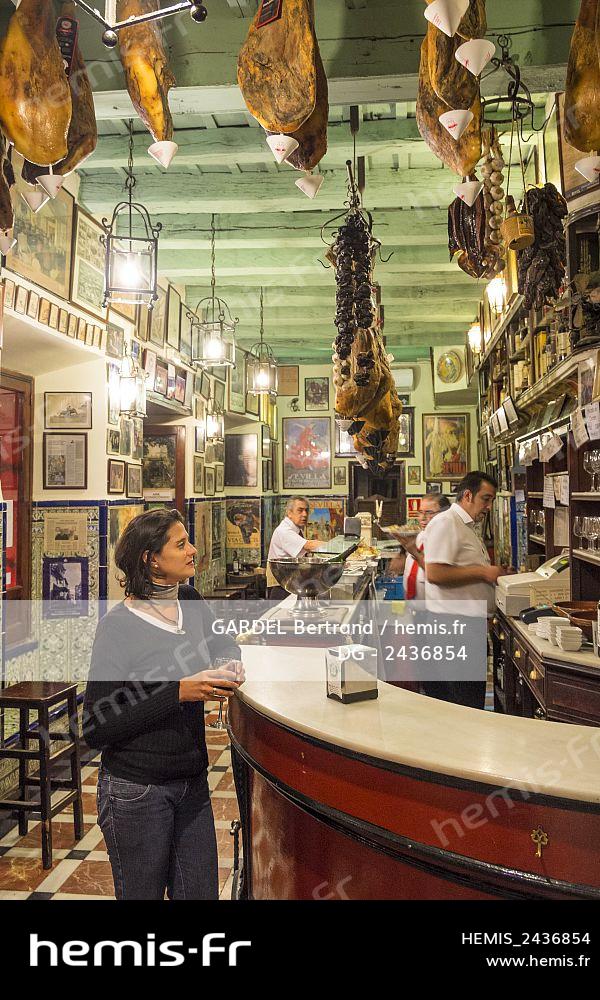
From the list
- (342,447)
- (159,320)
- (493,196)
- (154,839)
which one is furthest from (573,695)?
(342,447)

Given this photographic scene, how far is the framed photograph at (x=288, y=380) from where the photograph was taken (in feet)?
42.2

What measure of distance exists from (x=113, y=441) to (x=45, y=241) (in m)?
1.74

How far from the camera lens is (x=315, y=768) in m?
1.96

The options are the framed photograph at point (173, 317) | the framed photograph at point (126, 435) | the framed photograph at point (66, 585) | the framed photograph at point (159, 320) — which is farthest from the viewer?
the framed photograph at point (173, 317)

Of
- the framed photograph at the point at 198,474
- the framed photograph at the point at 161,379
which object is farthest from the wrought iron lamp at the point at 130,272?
the framed photograph at the point at 198,474

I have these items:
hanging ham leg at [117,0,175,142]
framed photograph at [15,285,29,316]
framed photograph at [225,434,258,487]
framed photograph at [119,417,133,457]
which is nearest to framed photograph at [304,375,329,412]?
framed photograph at [225,434,258,487]

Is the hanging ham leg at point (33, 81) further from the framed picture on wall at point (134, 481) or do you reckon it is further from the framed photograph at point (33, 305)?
the framed picture on wall at point (134, 481)

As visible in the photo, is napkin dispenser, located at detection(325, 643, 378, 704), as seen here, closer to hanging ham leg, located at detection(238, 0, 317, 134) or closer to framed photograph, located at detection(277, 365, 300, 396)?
hanging ham leg, located at detection(238, 0, 317, 134)

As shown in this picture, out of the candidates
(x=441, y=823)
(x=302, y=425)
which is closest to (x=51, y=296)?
(x=441, y=823)

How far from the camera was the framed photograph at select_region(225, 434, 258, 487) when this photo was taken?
11820 millimetres

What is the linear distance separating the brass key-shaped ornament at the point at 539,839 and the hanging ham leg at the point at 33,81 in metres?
2.04

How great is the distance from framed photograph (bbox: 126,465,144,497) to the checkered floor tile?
8.46ft
